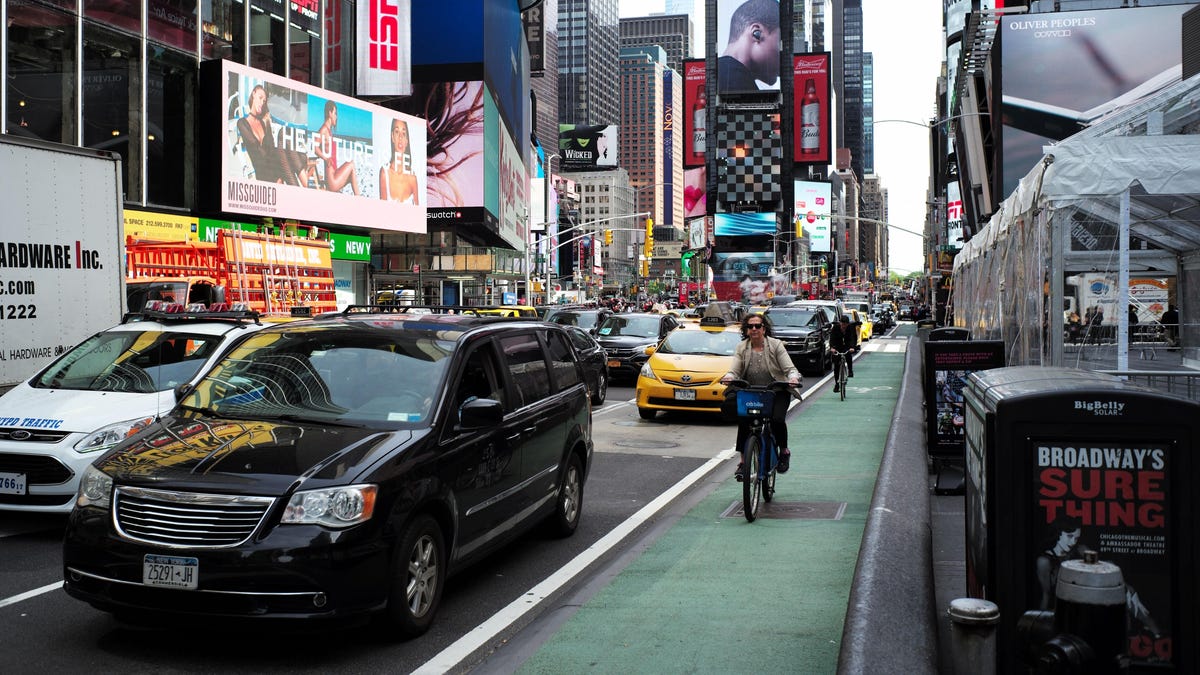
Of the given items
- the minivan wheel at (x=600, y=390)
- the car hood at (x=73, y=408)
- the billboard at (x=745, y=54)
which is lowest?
the minivan wheel at (x=600, y=390)

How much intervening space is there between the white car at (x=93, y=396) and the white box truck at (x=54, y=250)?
699 mm

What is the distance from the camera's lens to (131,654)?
5.52 meters

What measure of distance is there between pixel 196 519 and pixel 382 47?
44131 mm

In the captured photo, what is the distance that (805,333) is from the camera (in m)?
26.9

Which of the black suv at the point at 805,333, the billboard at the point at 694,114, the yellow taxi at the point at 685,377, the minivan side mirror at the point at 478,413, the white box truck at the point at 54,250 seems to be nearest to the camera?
the minivan side mirror at the point at 478,413

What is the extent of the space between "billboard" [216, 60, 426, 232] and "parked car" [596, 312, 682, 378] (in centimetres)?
1383

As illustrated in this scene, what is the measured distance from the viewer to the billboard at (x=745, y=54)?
163 meters

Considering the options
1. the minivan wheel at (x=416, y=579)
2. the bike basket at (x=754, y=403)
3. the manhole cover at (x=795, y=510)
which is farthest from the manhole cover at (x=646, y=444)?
the minivan wheel at (x=416, y=579)

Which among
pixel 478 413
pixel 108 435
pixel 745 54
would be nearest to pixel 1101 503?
pixel 478 413

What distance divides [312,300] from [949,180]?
96.6m

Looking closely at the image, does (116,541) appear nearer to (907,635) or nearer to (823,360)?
(907,635)

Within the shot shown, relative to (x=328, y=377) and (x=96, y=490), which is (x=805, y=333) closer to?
(x=328, y=377)

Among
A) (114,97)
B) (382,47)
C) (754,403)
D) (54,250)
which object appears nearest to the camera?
(754,403)

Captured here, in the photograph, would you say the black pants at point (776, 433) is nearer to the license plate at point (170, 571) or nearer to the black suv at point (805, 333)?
the license plate at point (170, 571)
